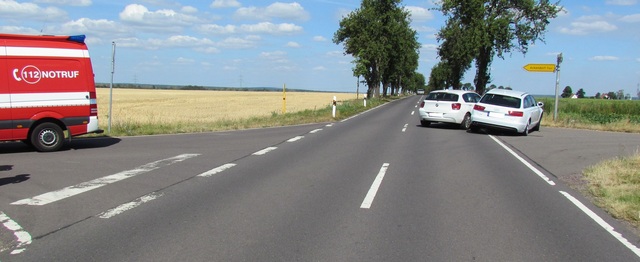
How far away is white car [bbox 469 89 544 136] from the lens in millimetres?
17578

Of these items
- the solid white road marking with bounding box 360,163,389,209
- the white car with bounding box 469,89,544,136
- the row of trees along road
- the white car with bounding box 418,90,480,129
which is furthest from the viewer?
the row of trees along road

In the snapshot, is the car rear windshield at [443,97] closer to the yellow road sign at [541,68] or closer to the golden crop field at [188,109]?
the yellow road sign at [541,68]

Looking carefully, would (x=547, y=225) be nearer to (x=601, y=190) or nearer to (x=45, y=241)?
(x=601, y=190)

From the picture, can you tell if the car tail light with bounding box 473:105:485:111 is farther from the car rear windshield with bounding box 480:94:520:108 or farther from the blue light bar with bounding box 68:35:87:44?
the blue light bar with bounding box 68:35:87:44

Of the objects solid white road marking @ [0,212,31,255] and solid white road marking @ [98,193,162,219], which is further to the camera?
solid white road marking @ [98,193,162,219]

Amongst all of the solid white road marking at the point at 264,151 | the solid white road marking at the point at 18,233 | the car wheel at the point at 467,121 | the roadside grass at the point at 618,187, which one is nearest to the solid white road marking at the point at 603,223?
the roadside grass at the point at 618,187

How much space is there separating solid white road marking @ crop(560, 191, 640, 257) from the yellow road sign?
59.2 ft

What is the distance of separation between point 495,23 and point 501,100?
80.8ft

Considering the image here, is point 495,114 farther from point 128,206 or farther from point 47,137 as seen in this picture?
point 128,206

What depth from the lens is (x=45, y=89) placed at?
37.6ft

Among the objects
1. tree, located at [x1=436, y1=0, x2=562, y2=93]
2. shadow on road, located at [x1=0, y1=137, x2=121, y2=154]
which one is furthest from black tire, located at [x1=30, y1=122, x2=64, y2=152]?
tree, located at [x1=436, y1=0, x2=562, y2=93]

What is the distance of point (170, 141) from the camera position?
14.2 meters

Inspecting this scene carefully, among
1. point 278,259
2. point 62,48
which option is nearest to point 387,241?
point 278,259

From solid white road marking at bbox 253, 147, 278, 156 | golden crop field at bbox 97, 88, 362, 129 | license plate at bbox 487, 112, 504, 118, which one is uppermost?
license plate at bbox 487, 112, 504, 118
